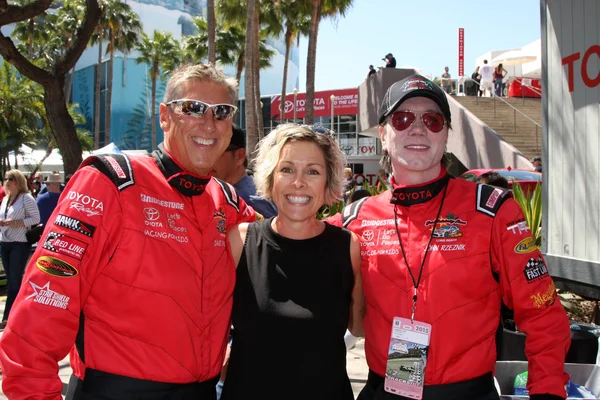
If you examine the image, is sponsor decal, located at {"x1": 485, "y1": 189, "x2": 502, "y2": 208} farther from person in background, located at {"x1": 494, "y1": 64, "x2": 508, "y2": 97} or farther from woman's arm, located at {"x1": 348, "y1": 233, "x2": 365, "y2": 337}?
person in background, located at {"x1": 494, "y1": 64, "x2": 508, "y2": 97}

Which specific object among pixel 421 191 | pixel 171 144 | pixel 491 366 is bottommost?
pixel 491 366

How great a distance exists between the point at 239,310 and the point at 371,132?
2177 cm

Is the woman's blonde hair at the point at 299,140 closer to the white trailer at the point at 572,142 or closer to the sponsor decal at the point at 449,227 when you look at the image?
the sponsor decal at the point at 449,227

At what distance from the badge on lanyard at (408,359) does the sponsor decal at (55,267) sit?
1277 millimetres

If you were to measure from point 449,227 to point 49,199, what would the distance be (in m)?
8.05

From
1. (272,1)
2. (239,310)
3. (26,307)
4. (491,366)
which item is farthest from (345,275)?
(272,1)

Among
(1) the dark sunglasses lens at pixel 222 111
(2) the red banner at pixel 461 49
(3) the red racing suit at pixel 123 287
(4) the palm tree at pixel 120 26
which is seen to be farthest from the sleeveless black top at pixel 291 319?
(2) the red banner at pixel 461 49

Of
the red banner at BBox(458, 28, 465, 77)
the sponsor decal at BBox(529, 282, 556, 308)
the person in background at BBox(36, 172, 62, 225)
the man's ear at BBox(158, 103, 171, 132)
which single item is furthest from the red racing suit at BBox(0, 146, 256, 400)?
the red banner at BBox(458, 28, 465, 77)

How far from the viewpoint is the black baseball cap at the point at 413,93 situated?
8.29ft

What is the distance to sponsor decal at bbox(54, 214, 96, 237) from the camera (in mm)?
2055

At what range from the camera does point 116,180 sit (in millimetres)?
2227

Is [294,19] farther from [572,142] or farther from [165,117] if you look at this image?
[165,117]

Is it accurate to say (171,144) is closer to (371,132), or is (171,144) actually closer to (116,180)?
(116,180)

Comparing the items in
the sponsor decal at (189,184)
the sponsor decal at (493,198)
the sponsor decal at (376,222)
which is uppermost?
the sponsor decal at (189,184)
